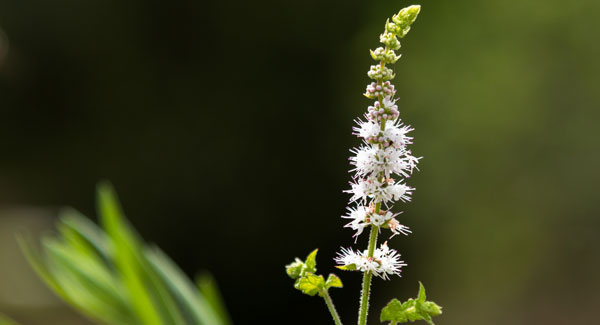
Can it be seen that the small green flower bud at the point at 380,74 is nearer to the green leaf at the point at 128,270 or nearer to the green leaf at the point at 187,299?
the green leaf at the point at 128,270

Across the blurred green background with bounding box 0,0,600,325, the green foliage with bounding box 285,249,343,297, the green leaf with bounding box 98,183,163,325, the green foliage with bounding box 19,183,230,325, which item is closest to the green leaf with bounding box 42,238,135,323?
the green foliage with bounding box 19,183,230,325

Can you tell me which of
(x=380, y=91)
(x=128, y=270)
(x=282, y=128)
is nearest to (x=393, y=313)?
(x=380, y=91)

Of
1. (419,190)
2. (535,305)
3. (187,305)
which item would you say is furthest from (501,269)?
(187,305)

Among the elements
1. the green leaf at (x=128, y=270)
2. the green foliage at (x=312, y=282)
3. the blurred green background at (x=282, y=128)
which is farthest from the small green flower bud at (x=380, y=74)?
the blurred green background at (x=282, y=128)

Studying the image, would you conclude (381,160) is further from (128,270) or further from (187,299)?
(187,299)

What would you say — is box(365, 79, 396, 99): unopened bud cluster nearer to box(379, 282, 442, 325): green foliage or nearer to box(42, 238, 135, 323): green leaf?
box(379, 282, 442, 325): green foliage

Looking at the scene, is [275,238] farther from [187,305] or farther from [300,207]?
[187,305]

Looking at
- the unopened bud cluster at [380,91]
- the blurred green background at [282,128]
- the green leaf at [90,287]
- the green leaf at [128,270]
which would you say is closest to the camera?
the unopened bud cluster at [380,91]

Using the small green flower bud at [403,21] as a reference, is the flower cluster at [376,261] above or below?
below
